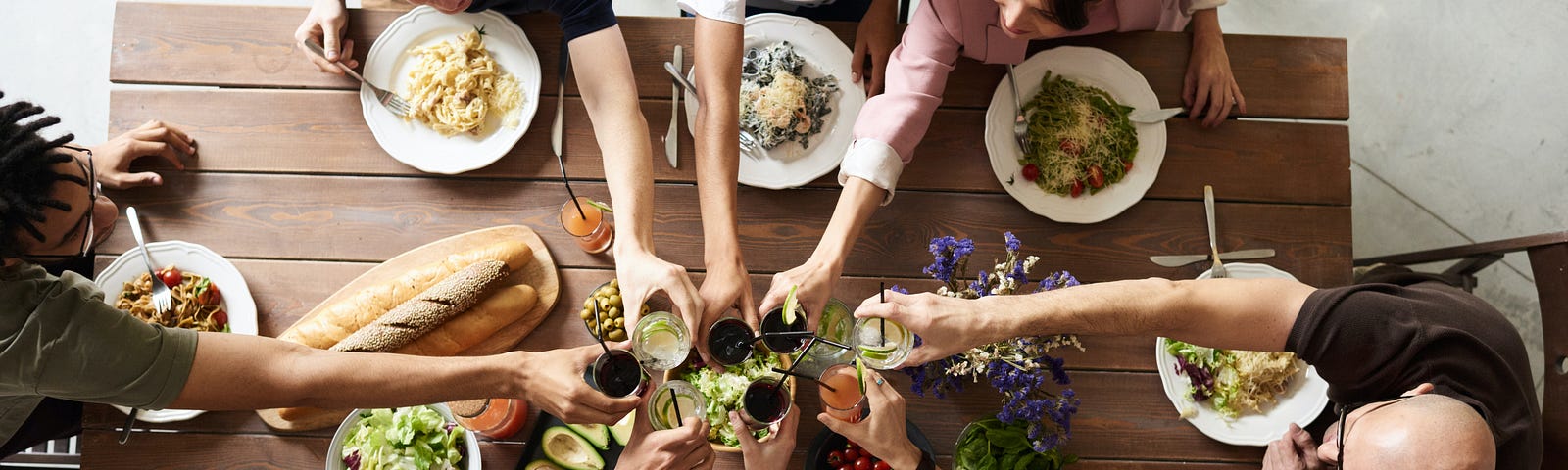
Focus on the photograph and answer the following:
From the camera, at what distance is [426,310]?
204cm

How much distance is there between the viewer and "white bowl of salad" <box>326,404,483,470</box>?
205 cm

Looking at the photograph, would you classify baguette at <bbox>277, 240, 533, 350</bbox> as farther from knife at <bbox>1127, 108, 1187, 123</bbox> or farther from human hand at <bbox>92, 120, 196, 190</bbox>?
knife at <bbox>1127, 108, 1187, 123</bbox>

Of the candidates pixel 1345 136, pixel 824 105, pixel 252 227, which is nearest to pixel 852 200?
pixel 824 105

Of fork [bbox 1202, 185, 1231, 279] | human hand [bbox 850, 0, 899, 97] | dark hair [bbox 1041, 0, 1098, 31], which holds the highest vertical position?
dark hair [bbox 1041, 0, 1098, 31]

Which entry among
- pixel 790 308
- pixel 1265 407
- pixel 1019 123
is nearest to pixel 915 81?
pixel 1019 123

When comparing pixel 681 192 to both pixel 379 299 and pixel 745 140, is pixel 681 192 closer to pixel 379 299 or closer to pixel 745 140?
pixel 745 140

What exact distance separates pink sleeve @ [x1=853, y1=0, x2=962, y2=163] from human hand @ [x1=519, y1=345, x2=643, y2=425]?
36.6 inches

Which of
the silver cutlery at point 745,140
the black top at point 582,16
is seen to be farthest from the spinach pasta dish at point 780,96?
the black top at point 582,16

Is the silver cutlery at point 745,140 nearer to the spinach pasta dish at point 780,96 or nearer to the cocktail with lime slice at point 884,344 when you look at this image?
the spinach pasta dish at point 780,96

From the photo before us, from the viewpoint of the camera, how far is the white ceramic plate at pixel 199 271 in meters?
2.16

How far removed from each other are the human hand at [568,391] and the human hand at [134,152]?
130cm

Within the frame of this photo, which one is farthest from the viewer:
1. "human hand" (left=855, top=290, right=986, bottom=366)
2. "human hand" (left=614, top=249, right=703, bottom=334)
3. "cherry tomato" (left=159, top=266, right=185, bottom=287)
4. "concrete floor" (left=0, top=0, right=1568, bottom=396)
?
"concrete floor" (left=0, top=0, right=1568, bottom=396)

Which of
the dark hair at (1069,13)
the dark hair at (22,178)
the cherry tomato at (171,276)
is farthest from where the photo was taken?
the cherry tomato at (171,276)

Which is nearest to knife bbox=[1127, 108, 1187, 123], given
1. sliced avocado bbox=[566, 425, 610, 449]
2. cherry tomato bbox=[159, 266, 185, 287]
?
sliced avocado bbox=[566, 425, 610, 449]
